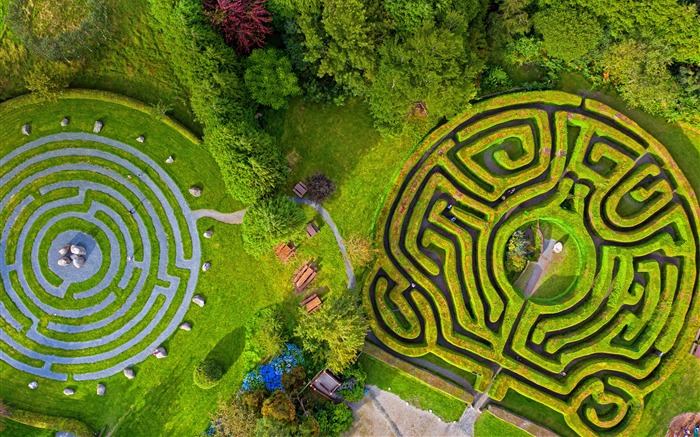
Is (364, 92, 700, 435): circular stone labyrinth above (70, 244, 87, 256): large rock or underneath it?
above

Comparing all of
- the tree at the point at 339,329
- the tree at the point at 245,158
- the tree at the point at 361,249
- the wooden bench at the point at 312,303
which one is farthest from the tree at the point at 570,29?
the wooden bench at the point at 312,303

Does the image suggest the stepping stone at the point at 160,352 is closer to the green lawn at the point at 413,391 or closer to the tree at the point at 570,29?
the green lawn at the point at 413,391

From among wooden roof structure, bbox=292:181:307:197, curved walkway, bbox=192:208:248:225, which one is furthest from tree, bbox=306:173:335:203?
curved walkway, bbox=192:208:248:225

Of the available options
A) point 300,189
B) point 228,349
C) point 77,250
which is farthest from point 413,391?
point 77,250

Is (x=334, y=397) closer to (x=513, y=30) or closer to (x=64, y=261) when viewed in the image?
(x=64, y=261)

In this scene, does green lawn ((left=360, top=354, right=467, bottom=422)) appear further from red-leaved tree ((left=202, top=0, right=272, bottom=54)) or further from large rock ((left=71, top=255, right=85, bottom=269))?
red-leaved tree ((left=202, top=0, right=272, bottom=54))

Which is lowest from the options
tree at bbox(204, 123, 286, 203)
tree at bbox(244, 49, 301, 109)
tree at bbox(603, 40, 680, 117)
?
tree at bbox(204, 123, 286, 203)

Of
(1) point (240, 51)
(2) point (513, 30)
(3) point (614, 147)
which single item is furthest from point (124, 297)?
(3) point (614, 147)

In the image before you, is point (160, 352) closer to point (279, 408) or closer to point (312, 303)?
point (279, 408)
